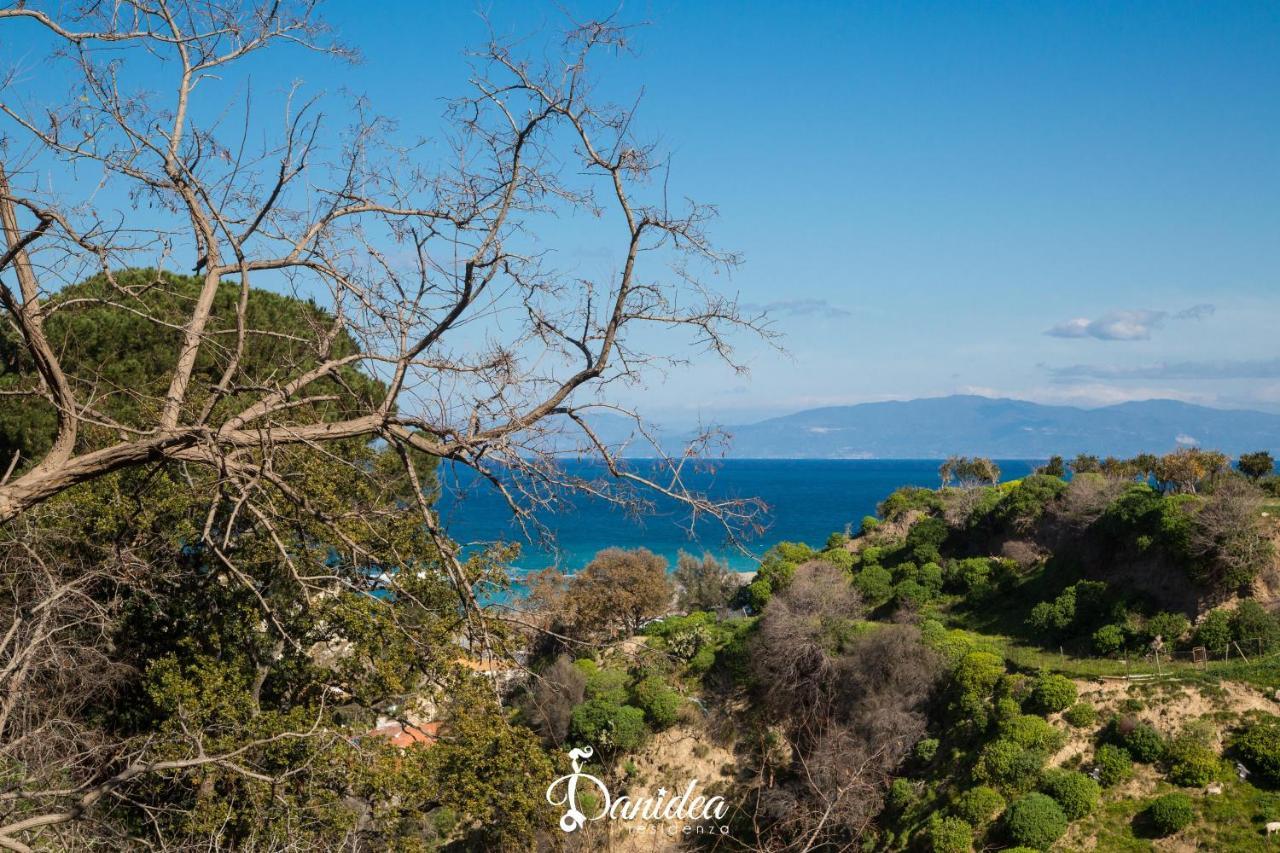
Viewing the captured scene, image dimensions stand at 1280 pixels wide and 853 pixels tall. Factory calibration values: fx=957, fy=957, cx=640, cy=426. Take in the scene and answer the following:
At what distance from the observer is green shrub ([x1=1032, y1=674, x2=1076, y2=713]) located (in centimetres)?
2006

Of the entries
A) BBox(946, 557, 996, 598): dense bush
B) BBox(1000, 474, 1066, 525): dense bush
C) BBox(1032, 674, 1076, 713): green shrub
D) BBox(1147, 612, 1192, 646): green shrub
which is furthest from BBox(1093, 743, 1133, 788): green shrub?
BBox(1000, 474, 1066, 525): dense bush

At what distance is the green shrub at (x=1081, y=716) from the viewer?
19.5 metres

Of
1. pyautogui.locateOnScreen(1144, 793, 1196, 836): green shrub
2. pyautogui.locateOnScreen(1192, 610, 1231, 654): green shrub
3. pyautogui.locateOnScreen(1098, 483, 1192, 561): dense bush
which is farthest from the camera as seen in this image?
pyautogui.locateOnScreen(1098, 483, 1192, 561): dense bush

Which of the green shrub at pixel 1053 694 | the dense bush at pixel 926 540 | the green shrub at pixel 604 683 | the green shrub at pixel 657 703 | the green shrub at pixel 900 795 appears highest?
the dense bush at pixel 926 540

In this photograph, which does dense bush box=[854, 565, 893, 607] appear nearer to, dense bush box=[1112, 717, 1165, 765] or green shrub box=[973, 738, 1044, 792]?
green shrub box=[973, 738, 1044, 792]

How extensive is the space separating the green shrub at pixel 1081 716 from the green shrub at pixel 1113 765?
901 mm

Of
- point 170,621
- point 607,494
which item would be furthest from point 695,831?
point 607,494

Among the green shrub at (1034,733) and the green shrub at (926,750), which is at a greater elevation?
the green shrub at (1034,733)

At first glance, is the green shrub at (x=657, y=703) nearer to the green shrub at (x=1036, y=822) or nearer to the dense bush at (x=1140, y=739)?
the green shrub at (x=1036, y=822)

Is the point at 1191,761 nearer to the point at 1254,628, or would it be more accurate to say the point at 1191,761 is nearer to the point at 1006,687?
the point at 1006,687

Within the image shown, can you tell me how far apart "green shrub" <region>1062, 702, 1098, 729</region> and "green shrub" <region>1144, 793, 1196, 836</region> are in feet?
8.37

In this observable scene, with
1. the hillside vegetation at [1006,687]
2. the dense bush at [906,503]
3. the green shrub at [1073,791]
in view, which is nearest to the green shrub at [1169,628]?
the hillside vegetation at [1006,687]

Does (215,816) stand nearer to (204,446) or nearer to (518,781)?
(518,781)

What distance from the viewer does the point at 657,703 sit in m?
26.0
